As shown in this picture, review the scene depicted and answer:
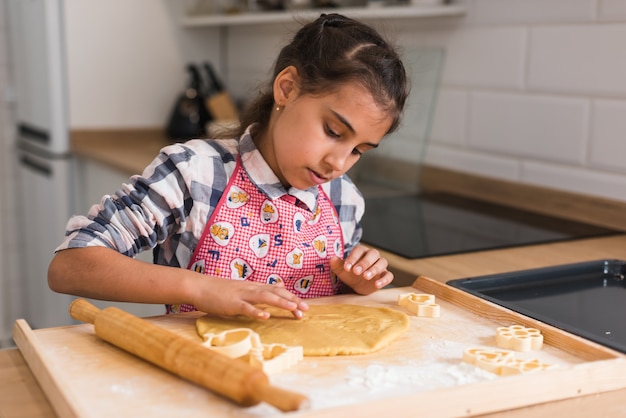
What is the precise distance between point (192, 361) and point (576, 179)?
115 cm

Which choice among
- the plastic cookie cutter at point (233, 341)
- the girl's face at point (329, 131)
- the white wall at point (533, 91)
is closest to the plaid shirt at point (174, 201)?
the girl's face at point (329, 131)

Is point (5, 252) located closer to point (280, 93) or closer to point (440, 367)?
point (280, 93)

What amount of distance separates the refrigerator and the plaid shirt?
1.59m

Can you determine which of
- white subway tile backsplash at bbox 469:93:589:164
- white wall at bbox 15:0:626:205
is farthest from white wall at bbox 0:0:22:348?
white subway tile backsplash at bbox 469:93:589:164

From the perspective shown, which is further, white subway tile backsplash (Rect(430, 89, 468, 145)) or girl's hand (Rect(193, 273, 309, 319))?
white subway tile backsplash (Rect(430, 89, 468, 145))

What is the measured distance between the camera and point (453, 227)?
1.59 metres

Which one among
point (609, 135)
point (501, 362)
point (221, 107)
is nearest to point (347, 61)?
point (501, 362)

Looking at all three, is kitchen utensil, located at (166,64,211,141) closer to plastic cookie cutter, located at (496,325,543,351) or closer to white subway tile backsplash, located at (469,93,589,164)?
white subway tile backsplash, located at (469,93,589,164)

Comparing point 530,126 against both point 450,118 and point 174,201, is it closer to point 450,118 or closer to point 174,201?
point 450,118

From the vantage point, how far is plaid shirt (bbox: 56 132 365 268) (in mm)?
1085

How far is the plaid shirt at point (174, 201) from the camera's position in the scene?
1085 millimetres

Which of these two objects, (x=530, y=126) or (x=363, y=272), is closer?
(x=363, y=272)

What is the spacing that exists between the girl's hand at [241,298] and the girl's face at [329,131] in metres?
0.23

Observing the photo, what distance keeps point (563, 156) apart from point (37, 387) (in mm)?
1230
